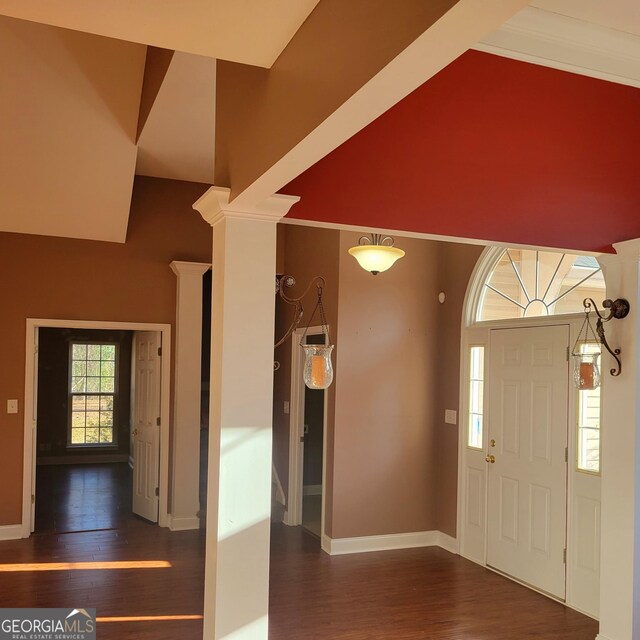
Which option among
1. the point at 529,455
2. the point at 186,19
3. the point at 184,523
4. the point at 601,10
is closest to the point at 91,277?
the point at 184,523

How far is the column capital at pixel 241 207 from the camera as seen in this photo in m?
2.71

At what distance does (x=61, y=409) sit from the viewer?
10.6 m

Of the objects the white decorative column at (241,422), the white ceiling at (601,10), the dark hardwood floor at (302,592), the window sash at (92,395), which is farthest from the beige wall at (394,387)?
the window sash at (92,395)

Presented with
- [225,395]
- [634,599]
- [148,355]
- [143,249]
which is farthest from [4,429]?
[634,599]

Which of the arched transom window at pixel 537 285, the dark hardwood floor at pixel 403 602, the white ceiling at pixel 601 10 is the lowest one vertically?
the dark hardwood floor at pixel 403 602

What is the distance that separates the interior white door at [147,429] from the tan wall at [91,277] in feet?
1.61

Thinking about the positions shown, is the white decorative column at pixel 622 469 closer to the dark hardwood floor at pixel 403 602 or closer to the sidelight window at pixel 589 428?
the dark hardwood floor at pixel 403 602

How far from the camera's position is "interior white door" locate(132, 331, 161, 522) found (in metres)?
6.54

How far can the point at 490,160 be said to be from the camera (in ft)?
9.64

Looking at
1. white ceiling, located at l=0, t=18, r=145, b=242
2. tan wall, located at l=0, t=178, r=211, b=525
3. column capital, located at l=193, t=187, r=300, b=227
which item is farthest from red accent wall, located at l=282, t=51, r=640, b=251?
tan wall, located at l=0, t=178, r=211, b=525

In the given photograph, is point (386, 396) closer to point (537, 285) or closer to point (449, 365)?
point (449, 365)

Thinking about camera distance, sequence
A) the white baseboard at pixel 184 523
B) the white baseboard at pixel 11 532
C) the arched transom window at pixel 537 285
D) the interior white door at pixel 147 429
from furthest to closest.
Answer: the interior white door at pixel 147 429 < the white baseboard at pixel 184 523 < the white baseboard at pixel 11 532 < the arched transom window at pixel 537 285

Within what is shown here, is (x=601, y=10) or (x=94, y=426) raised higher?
(x=601, y=10)

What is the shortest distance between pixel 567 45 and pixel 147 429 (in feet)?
18.0
